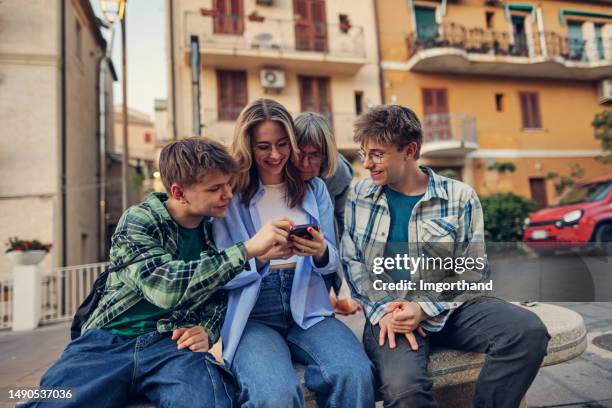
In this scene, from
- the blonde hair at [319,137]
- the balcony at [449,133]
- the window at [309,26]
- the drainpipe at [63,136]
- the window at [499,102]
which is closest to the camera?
the blonde hair at [319,137]

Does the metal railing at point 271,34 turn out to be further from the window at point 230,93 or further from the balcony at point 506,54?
the balcony at point 506,54

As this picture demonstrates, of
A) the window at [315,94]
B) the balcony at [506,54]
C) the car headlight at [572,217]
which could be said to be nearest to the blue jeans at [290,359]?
the car headlight at [572,217]

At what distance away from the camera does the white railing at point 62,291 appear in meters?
7.02

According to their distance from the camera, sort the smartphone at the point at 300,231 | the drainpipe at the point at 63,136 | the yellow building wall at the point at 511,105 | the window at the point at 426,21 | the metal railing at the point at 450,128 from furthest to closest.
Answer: the window at the point at 426,21, the yellow building wall at the point at 511,105, the metal railing at the point at 450,128, the drainpipe at the point at 63,136, the smartphone at the point at 300,231

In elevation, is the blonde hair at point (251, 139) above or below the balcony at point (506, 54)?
below

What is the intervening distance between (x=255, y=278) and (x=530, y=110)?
1634cm

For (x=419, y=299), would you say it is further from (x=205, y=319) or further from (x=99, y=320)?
(x=99, y=320)

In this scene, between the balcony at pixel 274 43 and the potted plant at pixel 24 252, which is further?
the balcony at pixel 274 43

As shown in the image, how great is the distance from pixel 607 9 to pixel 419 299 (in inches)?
800

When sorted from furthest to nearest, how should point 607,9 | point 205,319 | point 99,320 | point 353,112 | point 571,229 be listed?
1. point 607,9
2. point 353,112
3. point 571,229
4. point 205,319
5. point 99,320

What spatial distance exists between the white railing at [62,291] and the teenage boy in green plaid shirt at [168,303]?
669 centimetres

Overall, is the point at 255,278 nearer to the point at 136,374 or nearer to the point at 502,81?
the point at 136,374

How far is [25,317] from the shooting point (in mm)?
6625

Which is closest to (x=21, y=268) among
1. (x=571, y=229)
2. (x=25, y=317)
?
(x=25, y=317)
